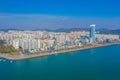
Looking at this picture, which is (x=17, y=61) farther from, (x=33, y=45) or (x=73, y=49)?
(x=73, y=49)

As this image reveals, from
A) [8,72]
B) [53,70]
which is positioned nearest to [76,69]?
[53,70]

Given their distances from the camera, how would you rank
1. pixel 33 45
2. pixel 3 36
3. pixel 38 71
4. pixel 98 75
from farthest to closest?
pixel 3 36 → pixel 33 45 → pixel 38 71 → pixel 98 75

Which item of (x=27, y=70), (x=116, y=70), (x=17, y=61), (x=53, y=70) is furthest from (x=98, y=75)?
(x=17, y=61)

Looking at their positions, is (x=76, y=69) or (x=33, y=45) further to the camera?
(x=33, y=45)

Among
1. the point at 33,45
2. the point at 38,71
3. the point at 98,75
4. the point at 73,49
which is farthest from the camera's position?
the point at 73,49

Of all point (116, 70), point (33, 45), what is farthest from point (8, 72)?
point (33, 45)

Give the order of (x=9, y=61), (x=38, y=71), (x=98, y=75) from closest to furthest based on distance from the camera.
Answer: (x=98, y=75) → (x=38, y=71) → (x=9, y=61)

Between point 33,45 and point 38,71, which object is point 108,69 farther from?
point 33,45

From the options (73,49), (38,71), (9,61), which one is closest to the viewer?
(38,71)

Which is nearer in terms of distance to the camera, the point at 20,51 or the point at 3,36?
the point at 20,51
